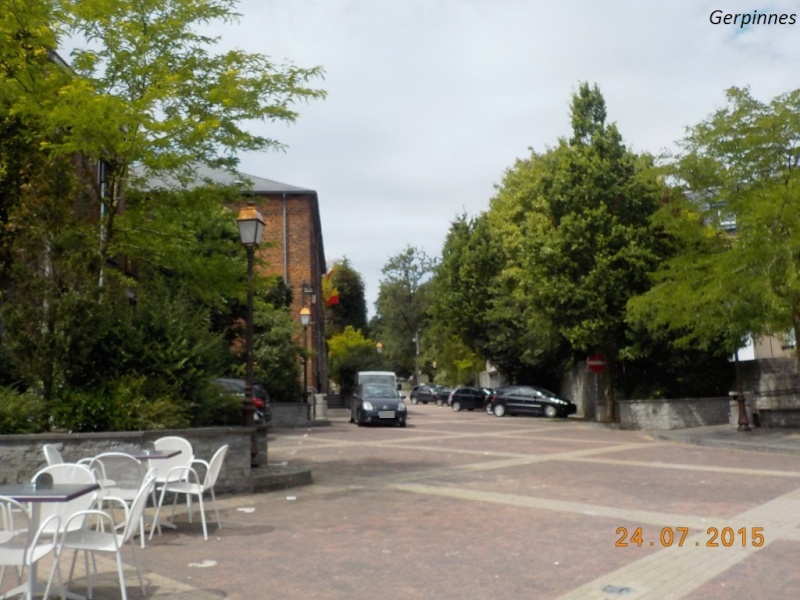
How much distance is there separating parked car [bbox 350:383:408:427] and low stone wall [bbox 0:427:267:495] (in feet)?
53.4

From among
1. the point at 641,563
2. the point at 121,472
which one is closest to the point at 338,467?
the point at 121,472

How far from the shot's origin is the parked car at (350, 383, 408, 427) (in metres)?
27.0

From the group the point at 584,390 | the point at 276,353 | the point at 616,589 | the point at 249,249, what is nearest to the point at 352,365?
the point at 584,390

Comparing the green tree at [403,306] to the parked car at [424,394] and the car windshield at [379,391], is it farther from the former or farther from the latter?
the car windshield at [379,391]

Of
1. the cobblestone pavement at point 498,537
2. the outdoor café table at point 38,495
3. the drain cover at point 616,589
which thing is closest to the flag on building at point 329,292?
the cobblestone pavement at point 498,537

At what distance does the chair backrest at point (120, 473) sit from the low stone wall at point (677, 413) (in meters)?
20.3

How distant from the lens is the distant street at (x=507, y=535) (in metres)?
5.85

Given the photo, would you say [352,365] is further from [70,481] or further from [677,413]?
[70,481]

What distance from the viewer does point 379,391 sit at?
94.1ft

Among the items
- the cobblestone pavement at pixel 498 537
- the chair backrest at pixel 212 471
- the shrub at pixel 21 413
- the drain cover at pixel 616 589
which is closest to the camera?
the drain cover at pixel 616 589

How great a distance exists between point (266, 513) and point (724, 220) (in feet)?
51.8

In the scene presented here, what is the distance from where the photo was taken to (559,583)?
232 inches

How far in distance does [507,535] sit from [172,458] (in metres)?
3.78

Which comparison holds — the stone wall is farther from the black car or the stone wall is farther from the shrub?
the shrub
